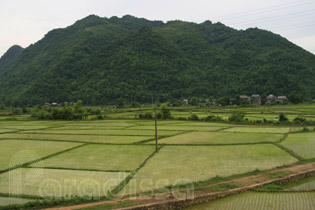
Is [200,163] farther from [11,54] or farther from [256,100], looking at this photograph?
[11,54]

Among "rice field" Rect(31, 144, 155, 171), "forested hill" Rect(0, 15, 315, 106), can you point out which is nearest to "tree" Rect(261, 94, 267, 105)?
"forested hill" Rect(0, 15, 315, 106)

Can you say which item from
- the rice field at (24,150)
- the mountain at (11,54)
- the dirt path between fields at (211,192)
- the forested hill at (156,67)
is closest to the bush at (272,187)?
the dirt path between fields at (211,192)

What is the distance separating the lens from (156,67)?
278 ft

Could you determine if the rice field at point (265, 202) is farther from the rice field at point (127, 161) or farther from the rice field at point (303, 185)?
the rice field at point (127, 161)

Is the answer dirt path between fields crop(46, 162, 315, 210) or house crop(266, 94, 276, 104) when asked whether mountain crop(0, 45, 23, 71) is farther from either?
dirt path between fields crop(46, 162, 315, 210)

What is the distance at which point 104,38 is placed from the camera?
108 meters

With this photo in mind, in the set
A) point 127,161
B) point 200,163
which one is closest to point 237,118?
point 200,163

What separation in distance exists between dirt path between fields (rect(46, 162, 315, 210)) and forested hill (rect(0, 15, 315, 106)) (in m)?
56.5

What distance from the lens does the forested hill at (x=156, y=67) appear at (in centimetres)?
7056

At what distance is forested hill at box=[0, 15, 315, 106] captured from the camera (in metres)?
70.6

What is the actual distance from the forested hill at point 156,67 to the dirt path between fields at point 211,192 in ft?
185

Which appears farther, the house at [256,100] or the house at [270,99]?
the house at [256,100]

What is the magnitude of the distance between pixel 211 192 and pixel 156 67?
7618 centimetres

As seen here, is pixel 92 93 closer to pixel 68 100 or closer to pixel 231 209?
pixel 68 100
